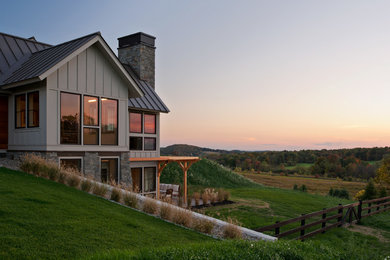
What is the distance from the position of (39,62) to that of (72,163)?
3.93 metres

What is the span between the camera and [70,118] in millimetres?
11836

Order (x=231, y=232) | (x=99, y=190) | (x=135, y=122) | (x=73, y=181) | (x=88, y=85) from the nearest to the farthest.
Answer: (x=231, y=232) → (x=99, y=190) → (x=73, y=181) → (x=88, y=85) → (x=135, y=122)

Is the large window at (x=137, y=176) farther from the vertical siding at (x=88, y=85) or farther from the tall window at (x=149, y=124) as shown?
the vertical siding at (x=88, y=85)

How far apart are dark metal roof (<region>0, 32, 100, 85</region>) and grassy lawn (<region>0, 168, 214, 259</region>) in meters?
4.16

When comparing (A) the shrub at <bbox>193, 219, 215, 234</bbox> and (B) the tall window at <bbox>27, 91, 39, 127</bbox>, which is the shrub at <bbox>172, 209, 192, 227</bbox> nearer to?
(A) the shrub at <bbox>193, 219, 215, 234</bbox>

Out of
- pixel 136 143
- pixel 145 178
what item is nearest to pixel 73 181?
pixel 136 143

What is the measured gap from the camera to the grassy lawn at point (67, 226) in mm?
4844

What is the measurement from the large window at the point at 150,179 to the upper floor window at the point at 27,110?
6.10m

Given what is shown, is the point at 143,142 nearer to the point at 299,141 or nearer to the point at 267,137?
the point at 267,137

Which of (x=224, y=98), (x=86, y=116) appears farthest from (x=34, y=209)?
(x=224, y=98)

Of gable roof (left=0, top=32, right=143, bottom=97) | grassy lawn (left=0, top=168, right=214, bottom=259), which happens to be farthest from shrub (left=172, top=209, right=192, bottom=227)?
gable roof (left=0, top=32, right=143, bottom=97)

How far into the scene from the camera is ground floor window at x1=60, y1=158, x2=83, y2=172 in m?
11.7

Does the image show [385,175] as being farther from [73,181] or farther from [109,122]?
[73,181]

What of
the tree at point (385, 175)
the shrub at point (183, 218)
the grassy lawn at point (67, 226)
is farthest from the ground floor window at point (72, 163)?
A: the tree at point (385, 175)
